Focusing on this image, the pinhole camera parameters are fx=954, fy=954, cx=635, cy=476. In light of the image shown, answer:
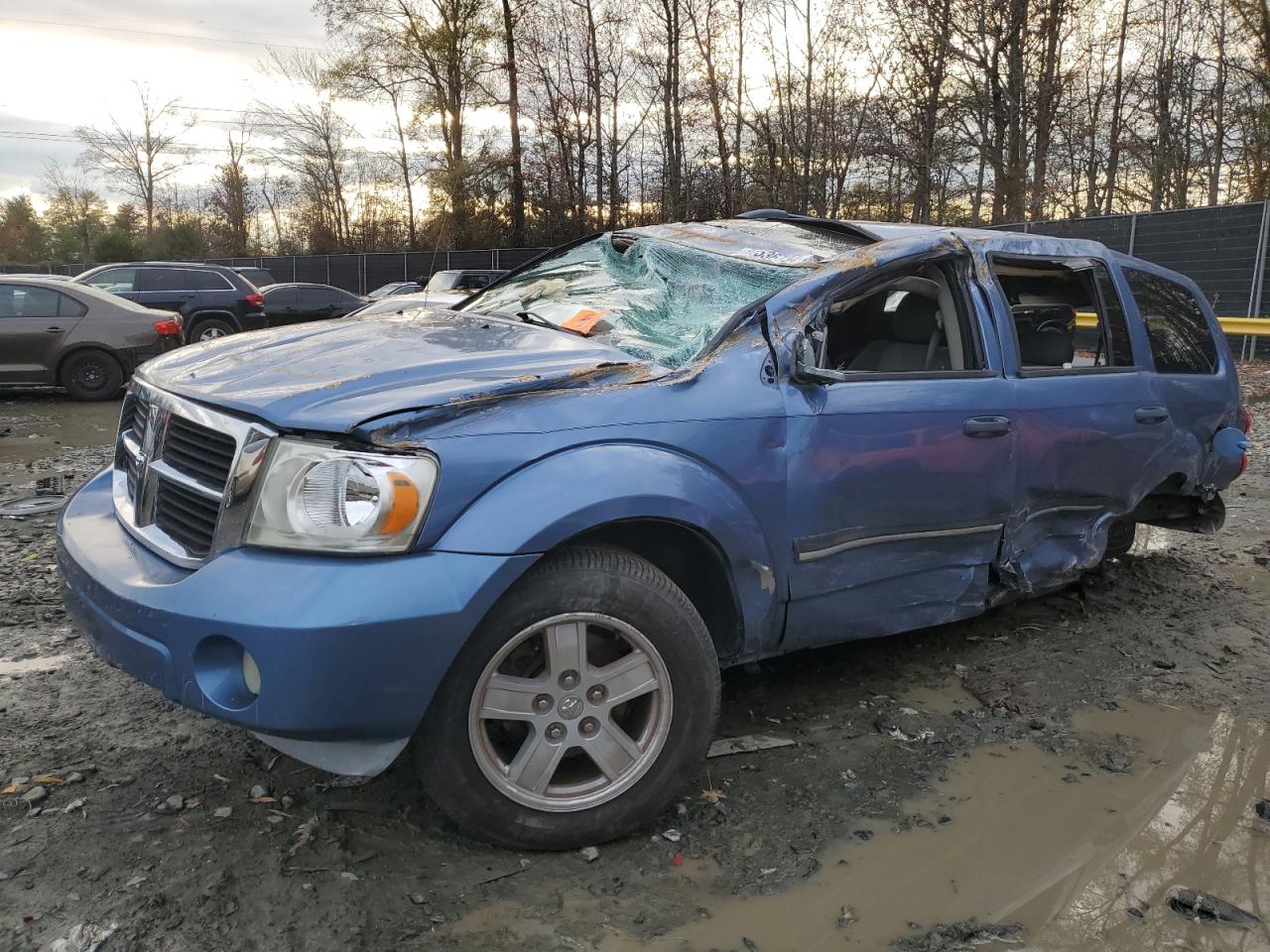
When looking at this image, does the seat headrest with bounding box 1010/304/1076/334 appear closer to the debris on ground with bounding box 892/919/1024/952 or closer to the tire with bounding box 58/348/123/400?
the debris on ground with bounding box 892/919/1024/952

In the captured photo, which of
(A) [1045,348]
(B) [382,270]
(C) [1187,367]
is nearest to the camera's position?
(A) [1045,348]

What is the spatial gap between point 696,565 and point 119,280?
15714 mm

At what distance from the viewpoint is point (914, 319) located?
12.0ft

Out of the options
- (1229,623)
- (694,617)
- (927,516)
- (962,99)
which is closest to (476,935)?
(694,617)

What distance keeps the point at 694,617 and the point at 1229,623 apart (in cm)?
307

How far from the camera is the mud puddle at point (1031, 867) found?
2.19 m

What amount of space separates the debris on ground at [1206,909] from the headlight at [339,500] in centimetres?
205

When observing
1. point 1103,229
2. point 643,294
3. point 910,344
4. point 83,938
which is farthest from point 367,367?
point 1103,229

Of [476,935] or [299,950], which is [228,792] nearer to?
[299,950]

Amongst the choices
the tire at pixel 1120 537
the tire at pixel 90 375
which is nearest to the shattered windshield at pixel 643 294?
the tire at pixel 1120 537

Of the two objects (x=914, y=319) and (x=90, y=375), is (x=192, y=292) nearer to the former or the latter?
(x=90, y=375)

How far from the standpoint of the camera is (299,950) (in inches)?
80.3

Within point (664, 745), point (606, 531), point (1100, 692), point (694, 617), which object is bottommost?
point (1100, 692)

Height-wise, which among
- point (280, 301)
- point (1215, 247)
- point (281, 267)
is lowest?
point (280, 301)
